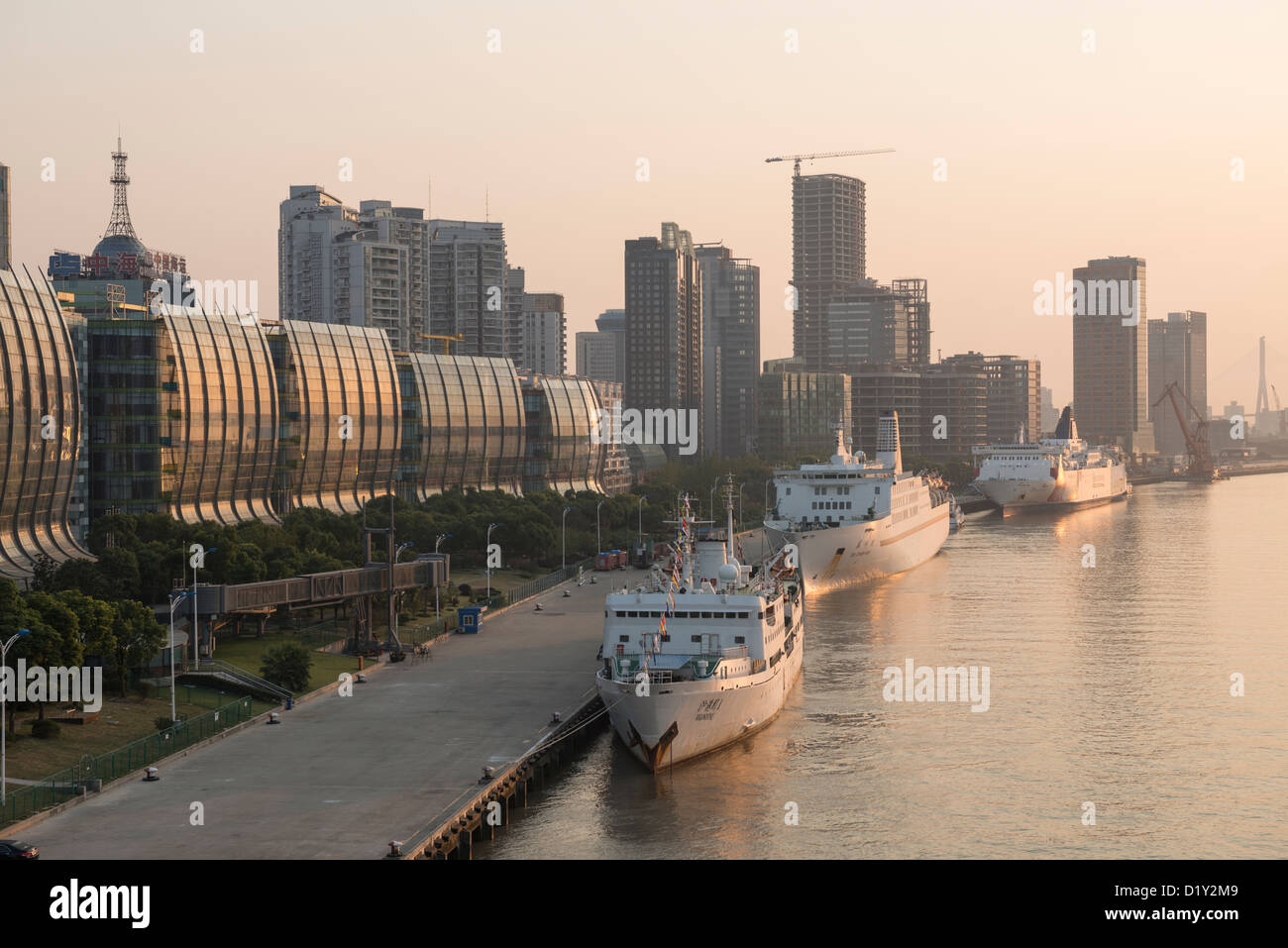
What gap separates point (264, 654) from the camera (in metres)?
59.8

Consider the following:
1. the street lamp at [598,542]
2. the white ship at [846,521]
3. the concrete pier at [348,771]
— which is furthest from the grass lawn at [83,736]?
the street lamp at [598,542]

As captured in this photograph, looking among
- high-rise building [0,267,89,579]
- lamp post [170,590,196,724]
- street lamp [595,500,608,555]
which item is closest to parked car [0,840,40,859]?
lamp post [170,590,196,724]

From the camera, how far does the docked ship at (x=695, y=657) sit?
46.2 metres

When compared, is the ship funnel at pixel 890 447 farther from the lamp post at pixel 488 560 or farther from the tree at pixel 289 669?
the tree at pixel 289 669

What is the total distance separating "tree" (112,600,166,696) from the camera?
50.6 metres

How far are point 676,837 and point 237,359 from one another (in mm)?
77949

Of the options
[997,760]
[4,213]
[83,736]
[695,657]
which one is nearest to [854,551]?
[695,657]

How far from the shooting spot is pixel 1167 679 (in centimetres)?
6212

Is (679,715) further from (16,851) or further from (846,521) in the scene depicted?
(846,521)

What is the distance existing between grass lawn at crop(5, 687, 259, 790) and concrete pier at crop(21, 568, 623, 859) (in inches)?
113

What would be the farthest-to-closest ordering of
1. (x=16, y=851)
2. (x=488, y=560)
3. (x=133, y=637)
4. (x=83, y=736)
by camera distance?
(x=488, y=560) → (x=133, y=637) → (x=83, y=736) → (x=16, y=851)

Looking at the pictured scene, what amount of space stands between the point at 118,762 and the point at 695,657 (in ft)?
66.9

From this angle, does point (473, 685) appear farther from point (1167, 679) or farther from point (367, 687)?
point (1167, 679)

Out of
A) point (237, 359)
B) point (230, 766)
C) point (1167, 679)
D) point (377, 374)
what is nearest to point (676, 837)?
point (230, 766)
